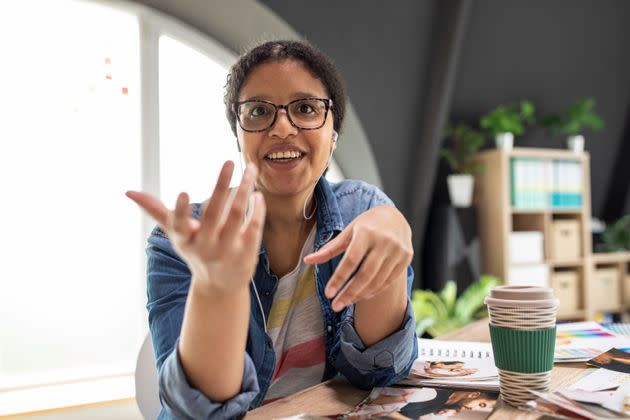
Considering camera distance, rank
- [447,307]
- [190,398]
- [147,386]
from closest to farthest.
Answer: [190,398]
[147,386]
[447,307]

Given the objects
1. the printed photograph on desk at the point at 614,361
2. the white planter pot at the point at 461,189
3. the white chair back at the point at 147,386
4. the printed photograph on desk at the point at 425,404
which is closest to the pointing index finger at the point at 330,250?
the printed photograph on desk at the point at 425,404

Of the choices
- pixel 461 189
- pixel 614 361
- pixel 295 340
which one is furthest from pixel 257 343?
pixel 461 189

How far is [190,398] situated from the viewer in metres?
0.77

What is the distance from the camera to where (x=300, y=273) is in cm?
122

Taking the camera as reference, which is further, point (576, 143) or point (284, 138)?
point (576, 143)

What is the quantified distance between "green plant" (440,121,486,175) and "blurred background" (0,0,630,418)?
0.08 feet

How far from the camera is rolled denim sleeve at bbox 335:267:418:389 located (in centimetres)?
99

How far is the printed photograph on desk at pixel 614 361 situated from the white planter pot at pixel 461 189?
11.1ft

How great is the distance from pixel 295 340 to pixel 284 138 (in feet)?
1.53

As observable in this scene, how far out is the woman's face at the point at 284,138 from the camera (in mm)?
1146

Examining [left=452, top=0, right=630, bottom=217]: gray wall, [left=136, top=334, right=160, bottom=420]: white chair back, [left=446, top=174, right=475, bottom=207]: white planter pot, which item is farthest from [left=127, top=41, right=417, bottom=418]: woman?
[left=452, top=0, right=630, bottom=217]: gray wall

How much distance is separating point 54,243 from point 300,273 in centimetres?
260

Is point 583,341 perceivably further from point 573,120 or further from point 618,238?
point 618,238

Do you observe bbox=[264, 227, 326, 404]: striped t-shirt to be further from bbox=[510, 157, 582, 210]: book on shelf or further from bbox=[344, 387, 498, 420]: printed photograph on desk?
bbox=[510, 157, 582, 210]: book on shelf
